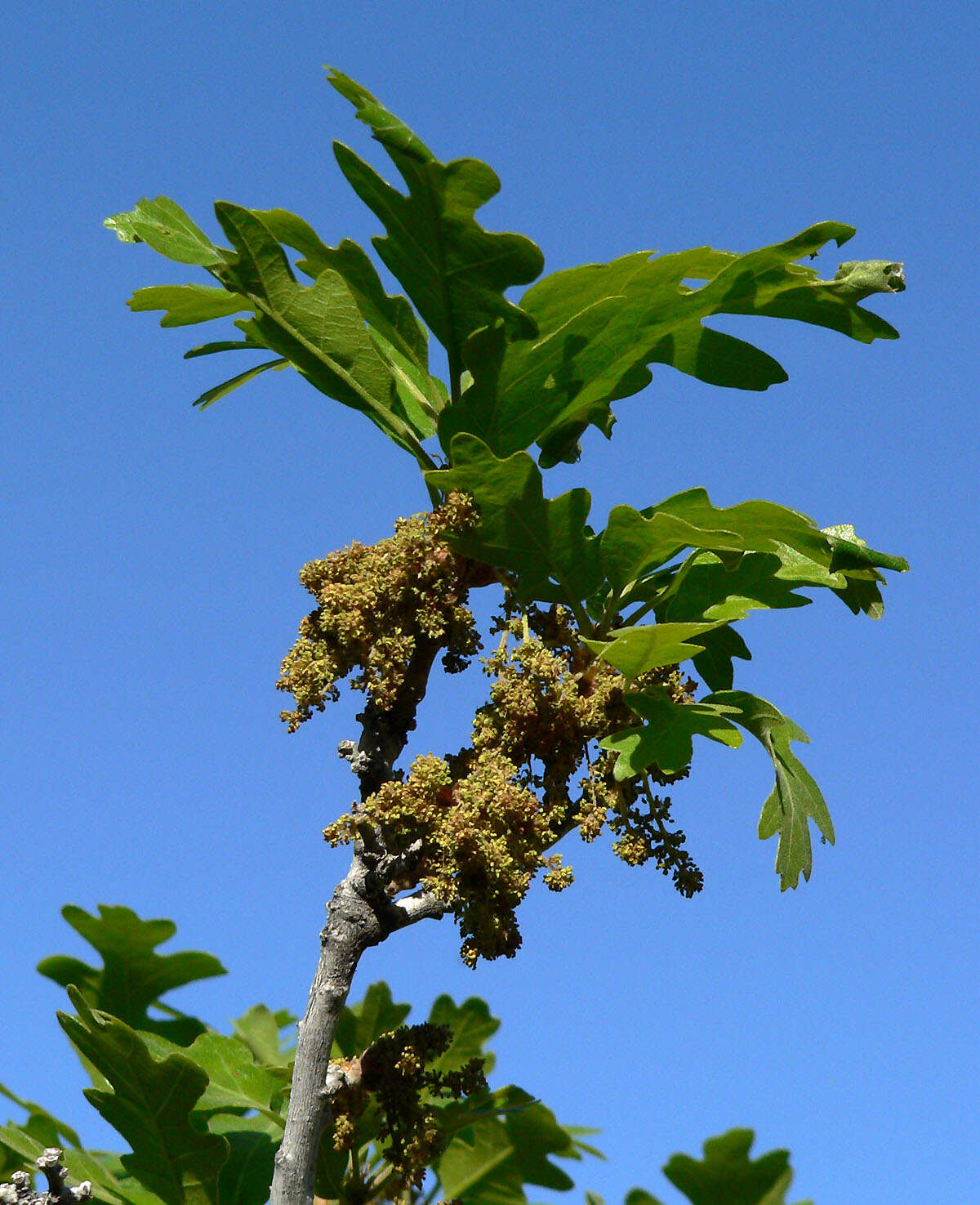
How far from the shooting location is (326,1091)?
2697mm

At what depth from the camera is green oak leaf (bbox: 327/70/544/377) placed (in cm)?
A: 275

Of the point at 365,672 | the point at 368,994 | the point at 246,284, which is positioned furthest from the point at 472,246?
the point at 368,994

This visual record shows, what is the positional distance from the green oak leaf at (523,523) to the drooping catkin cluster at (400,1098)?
1.07m

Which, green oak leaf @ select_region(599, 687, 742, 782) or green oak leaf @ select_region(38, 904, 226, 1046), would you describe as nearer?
green oak leaf @ select_region(599, 687, 742, 782)

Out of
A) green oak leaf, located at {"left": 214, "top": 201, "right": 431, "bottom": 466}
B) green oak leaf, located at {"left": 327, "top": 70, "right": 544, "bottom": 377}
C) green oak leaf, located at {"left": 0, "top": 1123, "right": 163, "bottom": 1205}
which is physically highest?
Answer: green oak leaf, located at {"left": 327, "top": 70, "right": 544, "bottom": 377}

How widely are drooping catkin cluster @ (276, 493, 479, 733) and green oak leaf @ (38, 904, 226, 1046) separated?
1414 millimetres

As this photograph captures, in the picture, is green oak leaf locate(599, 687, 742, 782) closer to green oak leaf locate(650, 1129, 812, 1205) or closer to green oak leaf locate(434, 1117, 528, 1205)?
green oak leaf locate(650, 1129, 812, 1205)

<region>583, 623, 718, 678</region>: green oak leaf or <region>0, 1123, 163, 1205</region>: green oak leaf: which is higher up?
<region>583, 623, 718, 678</region>: green oak leaf

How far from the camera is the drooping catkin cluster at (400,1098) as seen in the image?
273cm

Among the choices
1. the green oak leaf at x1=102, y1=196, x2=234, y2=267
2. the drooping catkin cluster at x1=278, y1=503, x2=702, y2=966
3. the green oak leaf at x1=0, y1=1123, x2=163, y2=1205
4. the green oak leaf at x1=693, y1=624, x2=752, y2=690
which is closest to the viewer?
the drooping catkin cluster at x1=278, y1=503, x2=702, y2=966

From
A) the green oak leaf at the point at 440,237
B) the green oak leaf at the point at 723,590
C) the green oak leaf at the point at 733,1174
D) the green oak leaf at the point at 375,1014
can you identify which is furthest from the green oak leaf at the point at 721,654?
the green oak leaf at the point at 375,1014

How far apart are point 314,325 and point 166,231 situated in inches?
16.9

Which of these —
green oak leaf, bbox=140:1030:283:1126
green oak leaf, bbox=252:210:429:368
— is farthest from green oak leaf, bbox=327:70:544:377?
green oak leaf, bbox=140:1030:283:1126

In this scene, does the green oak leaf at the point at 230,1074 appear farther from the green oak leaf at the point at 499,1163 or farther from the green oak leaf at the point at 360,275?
the green oak leaf at the point at 360,275
